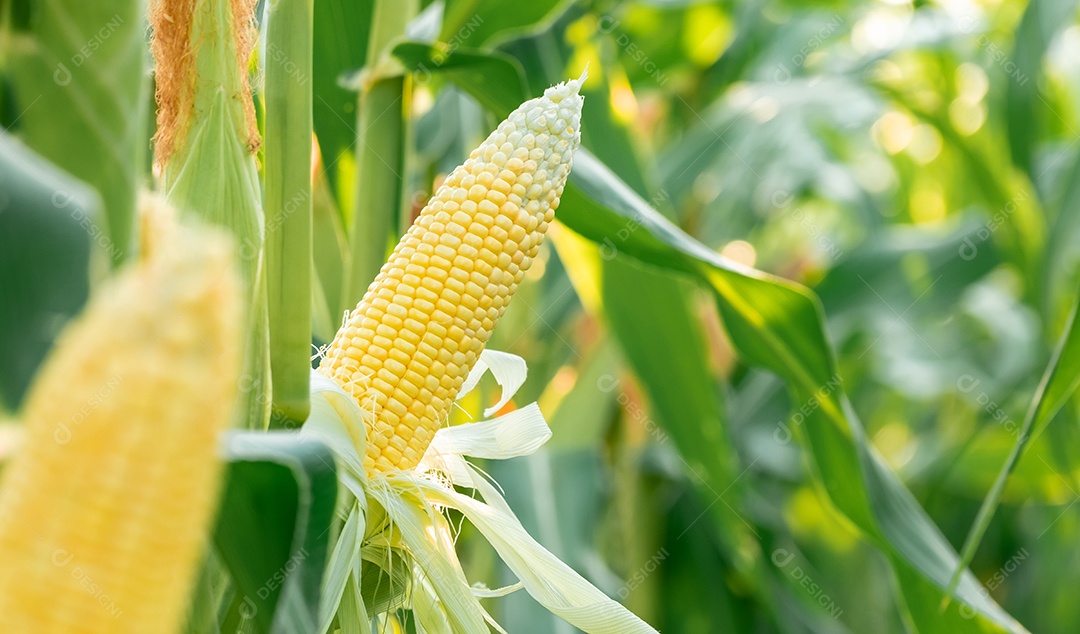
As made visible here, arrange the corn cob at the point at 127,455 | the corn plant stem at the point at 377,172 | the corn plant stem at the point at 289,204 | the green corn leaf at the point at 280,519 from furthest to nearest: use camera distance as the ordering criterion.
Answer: the corn plant stem at the point at 377,172, the corn plant stem at the point at 289,204, the green corn leaf at the point at 280,519, the corn cob at the point at 127,455

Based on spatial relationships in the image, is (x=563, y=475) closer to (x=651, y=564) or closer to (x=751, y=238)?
(x=651, y=564)

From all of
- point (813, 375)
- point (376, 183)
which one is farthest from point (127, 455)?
point (813, 375)

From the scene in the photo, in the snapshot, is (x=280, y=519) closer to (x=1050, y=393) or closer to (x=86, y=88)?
(x=86, y=88)

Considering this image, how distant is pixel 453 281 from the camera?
458 mm

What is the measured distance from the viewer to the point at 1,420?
0.30 m

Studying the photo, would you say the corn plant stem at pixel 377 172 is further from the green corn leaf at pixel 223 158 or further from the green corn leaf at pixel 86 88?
the green corn leaf at pixel 86 88

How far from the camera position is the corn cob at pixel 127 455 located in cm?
21

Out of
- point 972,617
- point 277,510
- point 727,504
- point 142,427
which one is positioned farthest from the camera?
point 727,504

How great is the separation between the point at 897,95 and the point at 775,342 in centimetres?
85

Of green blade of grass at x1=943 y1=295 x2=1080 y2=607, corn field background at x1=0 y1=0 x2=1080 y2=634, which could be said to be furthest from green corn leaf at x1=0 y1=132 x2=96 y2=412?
green blade of grass at x1=943 y1=295 x2=1080 y2=607

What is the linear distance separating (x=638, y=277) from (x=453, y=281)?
54 cm

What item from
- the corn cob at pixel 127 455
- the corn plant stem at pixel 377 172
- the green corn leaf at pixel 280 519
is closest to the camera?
the corn cob at pixel 127 455

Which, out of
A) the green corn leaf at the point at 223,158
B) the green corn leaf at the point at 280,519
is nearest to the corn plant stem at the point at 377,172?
the green corn leaf at the point at 223,158

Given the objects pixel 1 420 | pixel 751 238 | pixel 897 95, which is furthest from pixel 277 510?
pixel 751 238
